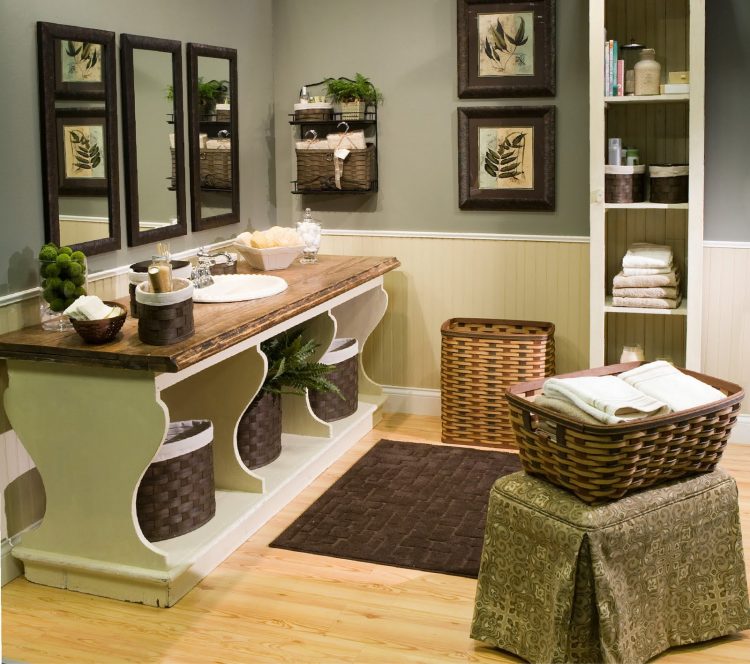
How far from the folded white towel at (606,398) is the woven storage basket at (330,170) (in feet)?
7.82

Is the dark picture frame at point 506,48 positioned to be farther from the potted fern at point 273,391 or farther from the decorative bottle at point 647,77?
the potted fern at point 273,391

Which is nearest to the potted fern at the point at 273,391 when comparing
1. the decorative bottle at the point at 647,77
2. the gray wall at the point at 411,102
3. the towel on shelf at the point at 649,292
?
the gray wall at the point at 411,102

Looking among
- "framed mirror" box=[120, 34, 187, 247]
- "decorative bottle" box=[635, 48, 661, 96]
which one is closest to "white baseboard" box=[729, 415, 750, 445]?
"decorative bottle" box=[635, 48, 661, 96]

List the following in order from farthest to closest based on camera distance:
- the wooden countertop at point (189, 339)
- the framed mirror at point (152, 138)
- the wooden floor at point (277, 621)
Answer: the framed mirror at point (152, 138) < the wooden countertop at point (189, 339) < the wooden floor at point (277, 621)

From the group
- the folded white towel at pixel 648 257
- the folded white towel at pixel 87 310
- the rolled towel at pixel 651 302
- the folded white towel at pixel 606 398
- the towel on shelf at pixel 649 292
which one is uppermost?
A: the folded white towel at pixel 648 257

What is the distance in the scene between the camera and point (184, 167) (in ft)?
13.5

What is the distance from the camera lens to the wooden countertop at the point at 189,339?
2.84m

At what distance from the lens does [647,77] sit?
4.04 metres

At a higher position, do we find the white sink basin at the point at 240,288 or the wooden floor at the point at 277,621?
the white sink basin at the point at 240,288

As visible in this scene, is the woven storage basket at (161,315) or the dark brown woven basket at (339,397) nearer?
the woven storage basket at (161,315)

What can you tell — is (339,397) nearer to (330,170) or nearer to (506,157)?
(330,170)

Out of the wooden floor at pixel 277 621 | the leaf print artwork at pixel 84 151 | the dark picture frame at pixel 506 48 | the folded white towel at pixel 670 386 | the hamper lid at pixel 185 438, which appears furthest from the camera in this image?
the dark picture frame at pixel 506 48

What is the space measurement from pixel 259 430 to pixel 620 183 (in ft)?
5.91

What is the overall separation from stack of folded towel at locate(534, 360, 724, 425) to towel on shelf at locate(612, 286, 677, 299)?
155cm
